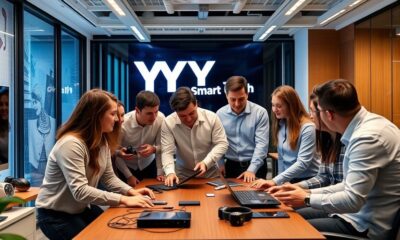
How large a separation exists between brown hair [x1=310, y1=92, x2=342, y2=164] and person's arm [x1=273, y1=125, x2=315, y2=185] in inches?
9.8

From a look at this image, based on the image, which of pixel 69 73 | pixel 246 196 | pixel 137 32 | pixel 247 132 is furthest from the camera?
pixel 69 73

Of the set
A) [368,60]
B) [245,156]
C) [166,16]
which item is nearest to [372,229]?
[245,156]

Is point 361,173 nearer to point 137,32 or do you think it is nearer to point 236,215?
point 236,215

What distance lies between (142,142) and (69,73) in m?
3.29

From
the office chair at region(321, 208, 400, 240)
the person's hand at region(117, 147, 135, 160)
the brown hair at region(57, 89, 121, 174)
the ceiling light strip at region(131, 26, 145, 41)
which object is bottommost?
the office chair at region(321, 208, 400, 240)

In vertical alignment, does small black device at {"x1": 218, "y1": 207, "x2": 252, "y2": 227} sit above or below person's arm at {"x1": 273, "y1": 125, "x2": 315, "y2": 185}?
below

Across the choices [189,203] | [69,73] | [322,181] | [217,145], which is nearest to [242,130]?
[217,145]

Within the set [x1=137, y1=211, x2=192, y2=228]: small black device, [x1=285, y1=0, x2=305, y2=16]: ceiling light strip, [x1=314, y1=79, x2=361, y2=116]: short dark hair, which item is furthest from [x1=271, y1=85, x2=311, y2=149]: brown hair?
[x1=137, y1=211, x2=192, y2=228]: small black device

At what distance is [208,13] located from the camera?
5.76 m

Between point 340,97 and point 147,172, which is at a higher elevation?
point 340,97

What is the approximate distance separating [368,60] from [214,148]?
3275 millimetres

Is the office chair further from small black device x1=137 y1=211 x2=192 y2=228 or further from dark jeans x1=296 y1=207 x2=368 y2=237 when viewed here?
small black device x1=137 y1=211 x2=192 y2=228

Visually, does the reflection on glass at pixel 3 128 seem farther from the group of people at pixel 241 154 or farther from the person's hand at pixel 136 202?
the person's hand at pixel 136 202

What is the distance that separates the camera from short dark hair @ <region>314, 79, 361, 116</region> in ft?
6.50
